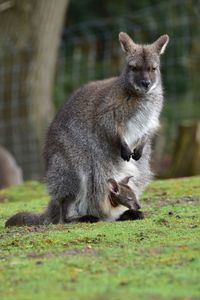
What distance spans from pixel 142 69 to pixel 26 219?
1.71 metres

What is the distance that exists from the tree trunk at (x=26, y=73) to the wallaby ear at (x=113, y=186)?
887 cm

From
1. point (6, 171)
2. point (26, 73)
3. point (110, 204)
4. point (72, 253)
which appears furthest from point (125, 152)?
point (26, 73)

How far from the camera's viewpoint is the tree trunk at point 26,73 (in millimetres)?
17594

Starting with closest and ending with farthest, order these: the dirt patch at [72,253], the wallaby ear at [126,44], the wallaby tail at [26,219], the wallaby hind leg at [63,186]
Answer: the dirt patch at [72,253] < the wallaby tail at [26,219] < the wallaby hind leg at [63,186] < the wallaby ear at [126,44]

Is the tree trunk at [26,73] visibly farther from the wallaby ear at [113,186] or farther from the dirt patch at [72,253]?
the dirt patch at [72,253]

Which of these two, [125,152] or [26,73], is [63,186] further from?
[26,73]

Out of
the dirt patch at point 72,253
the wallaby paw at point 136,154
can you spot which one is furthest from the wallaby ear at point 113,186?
the dirt patch at point 72,253

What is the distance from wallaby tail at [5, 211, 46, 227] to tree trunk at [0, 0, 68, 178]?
29.2 feet

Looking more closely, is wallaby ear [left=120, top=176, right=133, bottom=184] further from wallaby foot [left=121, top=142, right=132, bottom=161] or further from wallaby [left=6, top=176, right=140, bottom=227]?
wallaby foot [left=121, top=142, right=132, bottom=161]

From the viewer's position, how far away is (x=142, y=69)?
344 inches

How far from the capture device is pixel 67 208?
855 cm

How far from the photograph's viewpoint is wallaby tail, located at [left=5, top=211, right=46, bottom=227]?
841 centimetres

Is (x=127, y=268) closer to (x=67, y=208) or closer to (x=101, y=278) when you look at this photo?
(x=101, y=278)

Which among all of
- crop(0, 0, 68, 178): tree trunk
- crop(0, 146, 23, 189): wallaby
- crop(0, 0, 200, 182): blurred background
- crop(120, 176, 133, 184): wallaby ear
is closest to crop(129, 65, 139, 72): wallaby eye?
crop(120, 176, 133, 184): wallaby ear
